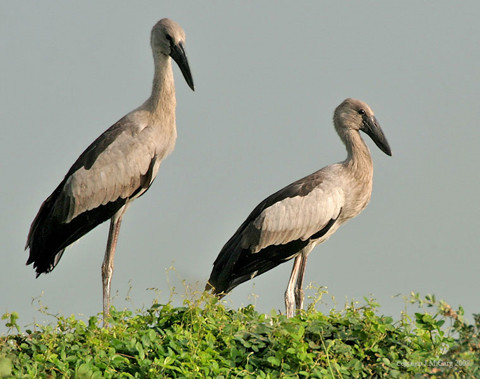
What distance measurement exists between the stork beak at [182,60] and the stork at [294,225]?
1.90 m

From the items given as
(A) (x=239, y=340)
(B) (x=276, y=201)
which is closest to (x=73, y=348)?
(A) (x=239, y=340)

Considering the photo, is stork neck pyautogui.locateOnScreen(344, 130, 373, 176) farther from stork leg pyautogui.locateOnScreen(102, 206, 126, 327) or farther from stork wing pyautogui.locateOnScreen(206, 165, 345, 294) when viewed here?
stork leg pyautogui.locateOnScreen(102, 206, 126, 327)

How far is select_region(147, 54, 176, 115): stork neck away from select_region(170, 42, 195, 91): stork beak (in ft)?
0.67

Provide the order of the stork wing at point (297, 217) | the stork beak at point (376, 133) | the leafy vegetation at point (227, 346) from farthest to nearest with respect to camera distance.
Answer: the stork beak at point (376, 133) < the stork wing at point (297, 217) < the leafy vegetation at point (227, 346)

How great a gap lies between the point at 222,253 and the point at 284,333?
130 inches

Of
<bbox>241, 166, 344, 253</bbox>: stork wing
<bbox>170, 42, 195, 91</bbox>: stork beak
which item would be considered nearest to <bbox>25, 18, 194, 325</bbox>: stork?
<bbox>170, 42, 195, 91</bbox>: stork beak

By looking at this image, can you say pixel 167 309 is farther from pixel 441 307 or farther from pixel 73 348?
pixel 441 307

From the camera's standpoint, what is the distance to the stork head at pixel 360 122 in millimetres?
11711

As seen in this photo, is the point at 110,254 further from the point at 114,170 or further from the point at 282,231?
the point at 282,231

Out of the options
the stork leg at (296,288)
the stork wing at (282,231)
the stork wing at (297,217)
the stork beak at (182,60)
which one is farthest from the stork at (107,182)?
the stork leg at (296,288)

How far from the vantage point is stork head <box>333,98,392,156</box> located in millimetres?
11711

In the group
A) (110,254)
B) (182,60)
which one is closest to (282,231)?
(110,254)

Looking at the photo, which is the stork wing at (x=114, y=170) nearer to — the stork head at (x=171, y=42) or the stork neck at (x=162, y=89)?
the stork neck at (x=162, y=89)

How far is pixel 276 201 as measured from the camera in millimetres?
11156
